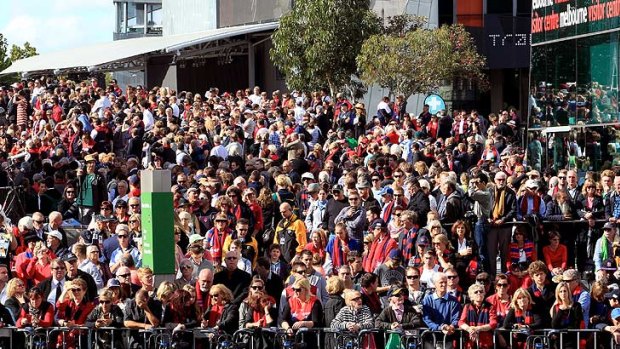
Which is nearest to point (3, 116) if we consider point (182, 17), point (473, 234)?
point (473, 234)

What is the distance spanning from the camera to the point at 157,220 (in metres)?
18.4

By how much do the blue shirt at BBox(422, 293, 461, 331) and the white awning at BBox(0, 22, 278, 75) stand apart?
121ft

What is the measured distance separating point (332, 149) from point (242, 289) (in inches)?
466

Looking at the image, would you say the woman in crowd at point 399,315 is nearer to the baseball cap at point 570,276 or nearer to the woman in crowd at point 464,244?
the baseball cap at point 570,276

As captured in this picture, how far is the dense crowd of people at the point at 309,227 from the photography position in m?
16.5

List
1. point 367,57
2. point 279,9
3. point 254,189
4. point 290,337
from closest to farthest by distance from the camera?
1. point 290,337
2. point 254,189
3. point 367,57
4. point 279,9

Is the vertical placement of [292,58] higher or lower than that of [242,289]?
higher

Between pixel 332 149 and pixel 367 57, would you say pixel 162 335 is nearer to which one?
pixel 332 149

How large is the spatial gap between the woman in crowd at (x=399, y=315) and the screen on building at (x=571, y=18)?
1093cm

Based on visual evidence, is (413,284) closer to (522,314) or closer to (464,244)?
(522,314)

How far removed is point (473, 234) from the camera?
2205 cm

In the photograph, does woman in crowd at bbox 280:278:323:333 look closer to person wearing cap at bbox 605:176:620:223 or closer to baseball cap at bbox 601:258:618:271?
baseball cap at bbox 601:258:618:271

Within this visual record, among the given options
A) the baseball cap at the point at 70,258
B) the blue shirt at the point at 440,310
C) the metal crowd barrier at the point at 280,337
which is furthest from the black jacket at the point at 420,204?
the metal crowd barrier at the point at 280,337

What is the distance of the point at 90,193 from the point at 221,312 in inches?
404
